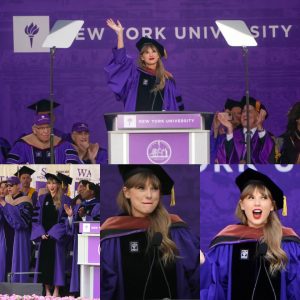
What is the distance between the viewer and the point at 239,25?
1162 cm

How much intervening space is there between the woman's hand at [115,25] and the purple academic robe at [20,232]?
4.57m

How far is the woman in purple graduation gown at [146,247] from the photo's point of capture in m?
6.39

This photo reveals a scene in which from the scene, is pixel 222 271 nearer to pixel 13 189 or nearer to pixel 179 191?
pixel 179 191

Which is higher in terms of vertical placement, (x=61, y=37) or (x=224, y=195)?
(x=61, y=37)

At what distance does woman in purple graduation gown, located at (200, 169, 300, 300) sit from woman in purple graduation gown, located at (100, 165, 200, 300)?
0.47 ft

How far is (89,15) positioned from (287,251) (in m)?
7.81

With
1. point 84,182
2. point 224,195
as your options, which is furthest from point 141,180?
point 84,182

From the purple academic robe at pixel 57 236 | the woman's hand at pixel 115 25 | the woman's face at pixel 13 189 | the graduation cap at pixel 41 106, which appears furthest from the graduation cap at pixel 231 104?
the woman's face at pixel 13 189

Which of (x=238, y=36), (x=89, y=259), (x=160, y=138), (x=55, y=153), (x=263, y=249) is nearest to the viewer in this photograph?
(x=263, y=249)

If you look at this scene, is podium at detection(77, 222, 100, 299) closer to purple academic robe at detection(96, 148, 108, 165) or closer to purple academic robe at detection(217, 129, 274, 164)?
purple academic robe at detection(96, 148, 108, 165)

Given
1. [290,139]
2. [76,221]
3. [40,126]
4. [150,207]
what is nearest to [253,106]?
[290,139]

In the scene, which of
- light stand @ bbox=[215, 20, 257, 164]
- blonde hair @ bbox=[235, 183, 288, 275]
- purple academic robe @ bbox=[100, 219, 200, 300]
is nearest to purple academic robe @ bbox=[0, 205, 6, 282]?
purple academic robe @ bbox=[100, 219, 200, 300]

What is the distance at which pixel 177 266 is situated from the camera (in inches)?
253

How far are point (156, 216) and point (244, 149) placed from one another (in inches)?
267
